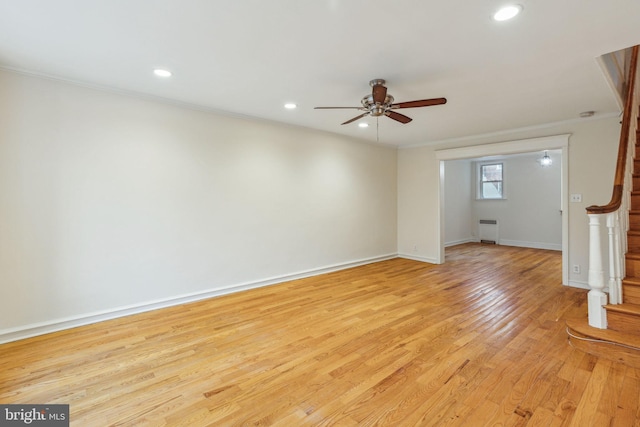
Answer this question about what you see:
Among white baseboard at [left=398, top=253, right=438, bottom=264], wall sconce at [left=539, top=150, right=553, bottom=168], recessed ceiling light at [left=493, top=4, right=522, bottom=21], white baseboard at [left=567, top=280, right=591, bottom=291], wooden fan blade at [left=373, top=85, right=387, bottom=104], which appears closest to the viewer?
recessed ceiling light at [left=493, top=4, right=522, bottom=21]

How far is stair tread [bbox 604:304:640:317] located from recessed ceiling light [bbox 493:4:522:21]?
2.51m

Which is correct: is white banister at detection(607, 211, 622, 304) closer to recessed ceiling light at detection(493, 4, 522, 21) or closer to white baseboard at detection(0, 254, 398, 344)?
recessed ceiling light at detection(493, 4, 522, 21)

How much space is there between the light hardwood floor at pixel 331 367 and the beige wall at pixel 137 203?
0.38m

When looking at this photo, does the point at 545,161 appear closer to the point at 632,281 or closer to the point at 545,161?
the point at 545,161

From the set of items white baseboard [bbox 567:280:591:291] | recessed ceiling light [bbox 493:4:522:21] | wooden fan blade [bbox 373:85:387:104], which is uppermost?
recessed ceiling light [bbox 493:4:522:21]

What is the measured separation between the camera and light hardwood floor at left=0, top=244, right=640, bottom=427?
1.73 m

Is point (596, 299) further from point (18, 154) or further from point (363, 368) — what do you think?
point (18, 154)

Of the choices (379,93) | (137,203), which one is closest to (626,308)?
(379,93)

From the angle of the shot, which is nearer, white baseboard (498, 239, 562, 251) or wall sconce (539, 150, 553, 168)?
wall sconce (539, 150, 553, 168)

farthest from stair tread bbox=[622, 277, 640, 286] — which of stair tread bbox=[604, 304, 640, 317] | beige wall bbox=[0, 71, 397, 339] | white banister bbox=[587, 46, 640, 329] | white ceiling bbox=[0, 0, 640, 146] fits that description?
beige wall bbox=[0, 71, 397, 339]

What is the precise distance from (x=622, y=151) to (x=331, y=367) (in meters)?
3.42

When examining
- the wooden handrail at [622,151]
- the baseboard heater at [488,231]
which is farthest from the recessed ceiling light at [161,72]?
the baseboard heater at [488,231]

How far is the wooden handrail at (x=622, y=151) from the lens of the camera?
8.38 feet

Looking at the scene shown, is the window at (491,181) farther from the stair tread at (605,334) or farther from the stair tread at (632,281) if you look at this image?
the stair tread at (605,334)
